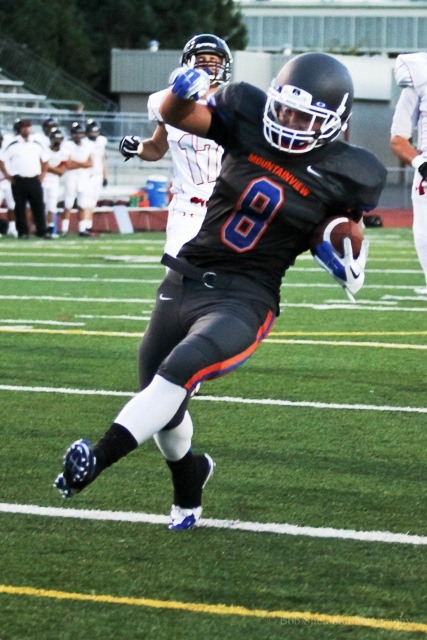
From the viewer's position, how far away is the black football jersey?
13.8 ft

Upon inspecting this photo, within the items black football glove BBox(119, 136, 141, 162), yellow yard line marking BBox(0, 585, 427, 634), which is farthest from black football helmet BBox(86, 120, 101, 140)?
yellow yard line marking BBox(0, 585, 427, 634)

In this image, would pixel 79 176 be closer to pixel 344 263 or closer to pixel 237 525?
pixel 237 525

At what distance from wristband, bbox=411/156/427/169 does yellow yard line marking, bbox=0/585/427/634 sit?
371 cm

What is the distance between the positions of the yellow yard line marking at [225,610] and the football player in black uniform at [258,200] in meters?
0.56

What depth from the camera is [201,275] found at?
14.1 ft

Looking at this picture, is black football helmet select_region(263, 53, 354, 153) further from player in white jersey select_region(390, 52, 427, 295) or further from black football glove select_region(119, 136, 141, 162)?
player in white jersey select_region(390, 52, 427, 295)

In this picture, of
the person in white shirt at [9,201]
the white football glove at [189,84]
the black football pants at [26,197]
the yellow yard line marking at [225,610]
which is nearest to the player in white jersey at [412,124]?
the white football glove at [189,84]

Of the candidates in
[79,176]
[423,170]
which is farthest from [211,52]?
[79,176]

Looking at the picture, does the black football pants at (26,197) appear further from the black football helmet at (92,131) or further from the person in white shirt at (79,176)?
the black football helmet at (92,131)

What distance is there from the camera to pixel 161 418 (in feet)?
13.0

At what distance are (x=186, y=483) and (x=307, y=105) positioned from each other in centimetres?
127

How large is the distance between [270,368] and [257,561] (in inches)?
144

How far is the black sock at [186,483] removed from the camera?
177 inches

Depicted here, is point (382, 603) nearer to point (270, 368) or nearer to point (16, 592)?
point (16, 592)
